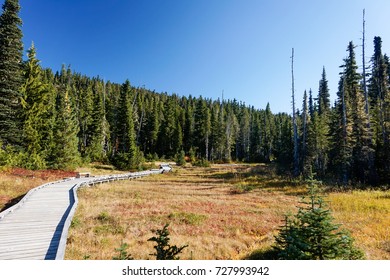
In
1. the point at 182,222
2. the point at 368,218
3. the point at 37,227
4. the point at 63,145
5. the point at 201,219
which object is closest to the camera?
the point at 37,227

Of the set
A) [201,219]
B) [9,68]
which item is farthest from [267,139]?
[201,219]

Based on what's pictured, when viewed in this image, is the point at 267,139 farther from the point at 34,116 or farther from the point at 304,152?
the point at 34,116

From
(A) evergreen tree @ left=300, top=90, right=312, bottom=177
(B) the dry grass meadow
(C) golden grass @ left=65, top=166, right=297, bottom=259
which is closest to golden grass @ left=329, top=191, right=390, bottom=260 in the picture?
(B) the dry grass meadow

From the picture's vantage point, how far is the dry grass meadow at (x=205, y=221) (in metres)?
10.3

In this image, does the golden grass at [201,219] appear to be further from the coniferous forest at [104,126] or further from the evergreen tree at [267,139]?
the evergreen tree at [267,139]

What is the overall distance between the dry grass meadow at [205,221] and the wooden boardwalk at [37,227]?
643mm

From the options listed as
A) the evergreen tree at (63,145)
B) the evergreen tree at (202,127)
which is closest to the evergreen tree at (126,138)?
the evergreen tree at (63,145)

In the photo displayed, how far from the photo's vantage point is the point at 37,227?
11188mm

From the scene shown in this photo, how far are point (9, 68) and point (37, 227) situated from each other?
2348cm

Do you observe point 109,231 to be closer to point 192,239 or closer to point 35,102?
point 192,239

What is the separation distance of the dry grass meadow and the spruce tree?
1191cm

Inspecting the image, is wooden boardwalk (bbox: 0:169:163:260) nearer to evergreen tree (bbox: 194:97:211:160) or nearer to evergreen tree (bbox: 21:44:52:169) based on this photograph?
evergreen tree (bbox: 21:44:52:169)

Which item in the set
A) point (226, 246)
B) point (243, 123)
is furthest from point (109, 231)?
point (243, 123)
